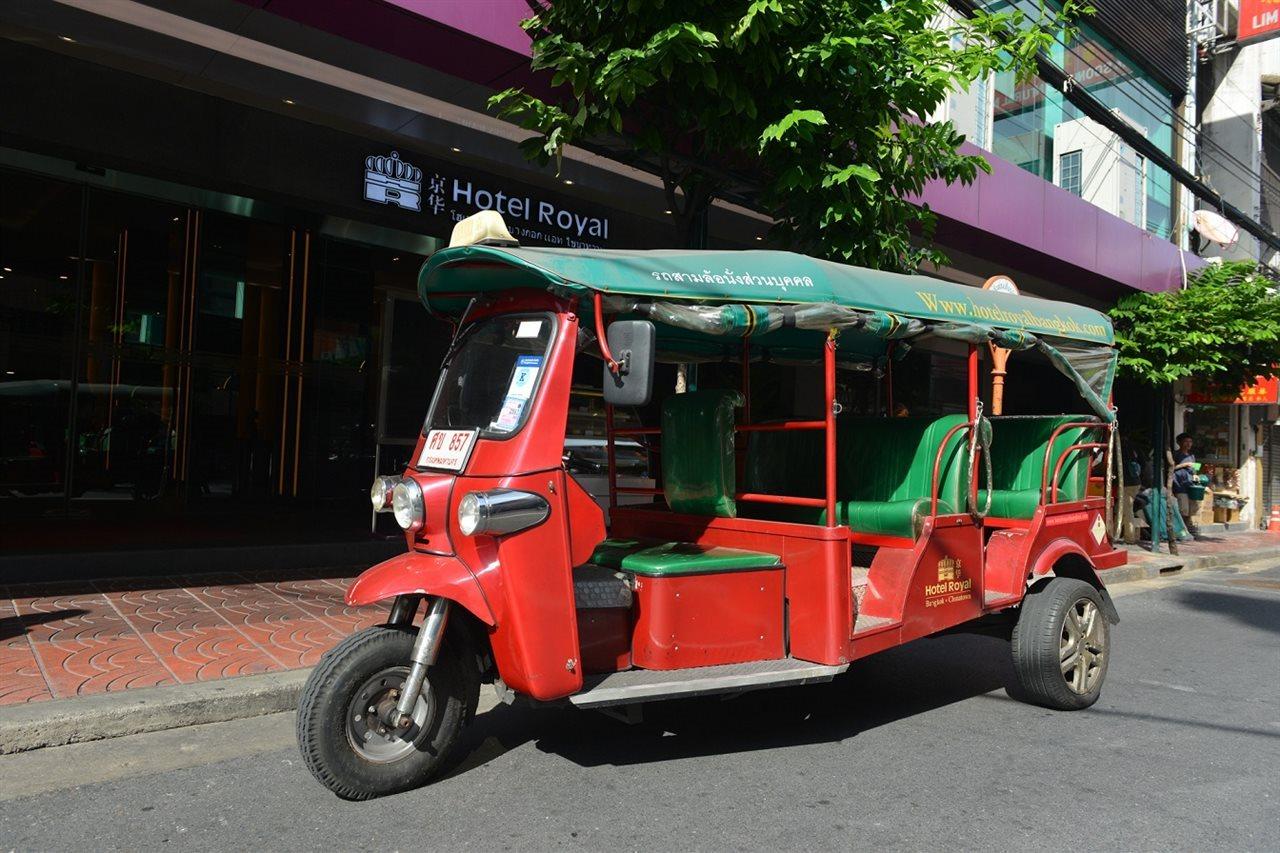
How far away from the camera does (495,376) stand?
399 centimetres

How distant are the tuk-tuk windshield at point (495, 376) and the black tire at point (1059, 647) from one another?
3.25 metres

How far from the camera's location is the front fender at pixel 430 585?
11.4 ft

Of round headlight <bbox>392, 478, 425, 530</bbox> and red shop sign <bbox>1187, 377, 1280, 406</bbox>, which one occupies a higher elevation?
red shop sign <bbox>1187, 377, 1280, 406</bbox>

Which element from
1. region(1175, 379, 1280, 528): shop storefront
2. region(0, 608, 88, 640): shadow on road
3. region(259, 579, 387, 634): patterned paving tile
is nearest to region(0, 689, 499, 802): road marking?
region(259, 579, 387, 634): patterned paving tile

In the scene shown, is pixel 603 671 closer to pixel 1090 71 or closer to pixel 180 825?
pixel 180 825

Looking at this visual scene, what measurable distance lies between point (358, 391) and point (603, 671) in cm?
855

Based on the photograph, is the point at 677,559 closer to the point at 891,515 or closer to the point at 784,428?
the point at 784,428

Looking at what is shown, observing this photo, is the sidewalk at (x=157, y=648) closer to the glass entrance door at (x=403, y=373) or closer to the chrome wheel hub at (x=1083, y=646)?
the glass entrance door at (x=403, y=373)

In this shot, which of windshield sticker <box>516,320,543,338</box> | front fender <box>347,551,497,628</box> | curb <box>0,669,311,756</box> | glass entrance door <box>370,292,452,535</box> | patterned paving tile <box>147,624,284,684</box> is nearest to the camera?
front fender <box>347,551,497,628</box>

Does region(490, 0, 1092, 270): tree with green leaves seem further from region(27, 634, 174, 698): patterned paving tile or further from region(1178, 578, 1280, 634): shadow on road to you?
region(1178, 578, 1280, 634): shadow on road

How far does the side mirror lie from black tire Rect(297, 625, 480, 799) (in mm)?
1232

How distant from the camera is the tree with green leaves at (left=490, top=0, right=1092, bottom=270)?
237 inches

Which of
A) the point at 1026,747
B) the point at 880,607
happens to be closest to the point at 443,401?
the point at 880,607

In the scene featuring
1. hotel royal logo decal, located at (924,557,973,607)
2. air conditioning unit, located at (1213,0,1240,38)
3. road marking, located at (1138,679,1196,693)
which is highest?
air conditioning unit, located at (1213,0,1240,38)
